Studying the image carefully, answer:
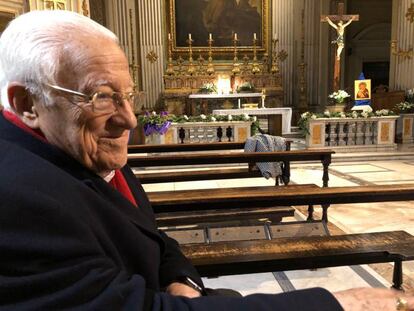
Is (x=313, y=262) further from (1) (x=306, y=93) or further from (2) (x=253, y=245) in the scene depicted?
(1) (x=306, y=93)

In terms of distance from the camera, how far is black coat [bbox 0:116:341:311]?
30.2 inches

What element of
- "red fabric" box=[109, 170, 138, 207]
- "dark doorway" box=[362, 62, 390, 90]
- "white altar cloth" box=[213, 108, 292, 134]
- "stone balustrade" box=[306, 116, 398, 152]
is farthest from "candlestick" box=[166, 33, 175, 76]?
"red fabric" box=[109, 170, 138, 207]

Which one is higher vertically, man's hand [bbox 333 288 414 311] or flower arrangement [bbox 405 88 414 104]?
flower arrangement [bbox 405 88 414 104]

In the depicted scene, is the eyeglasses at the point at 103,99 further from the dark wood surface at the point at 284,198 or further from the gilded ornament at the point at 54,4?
the gilded ornament at the point at 54,4

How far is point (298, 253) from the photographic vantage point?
1898 millimetres

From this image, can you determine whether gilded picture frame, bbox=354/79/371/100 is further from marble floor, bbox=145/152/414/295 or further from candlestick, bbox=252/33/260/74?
candlestick, bbox=252/33/260/74

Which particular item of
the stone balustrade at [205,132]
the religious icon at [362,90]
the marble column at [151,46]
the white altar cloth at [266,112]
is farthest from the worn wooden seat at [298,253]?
the marble column at [151,46]

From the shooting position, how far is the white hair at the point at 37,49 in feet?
3.15

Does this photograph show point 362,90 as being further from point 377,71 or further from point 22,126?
point 22,126

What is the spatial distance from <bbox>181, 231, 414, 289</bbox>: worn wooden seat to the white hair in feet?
3.72

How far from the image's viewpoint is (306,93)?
13.8m

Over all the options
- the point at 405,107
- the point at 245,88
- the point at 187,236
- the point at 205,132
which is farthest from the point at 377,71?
the point at 187,236

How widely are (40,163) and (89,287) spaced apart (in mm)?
300

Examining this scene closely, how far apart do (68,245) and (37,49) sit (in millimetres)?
485
